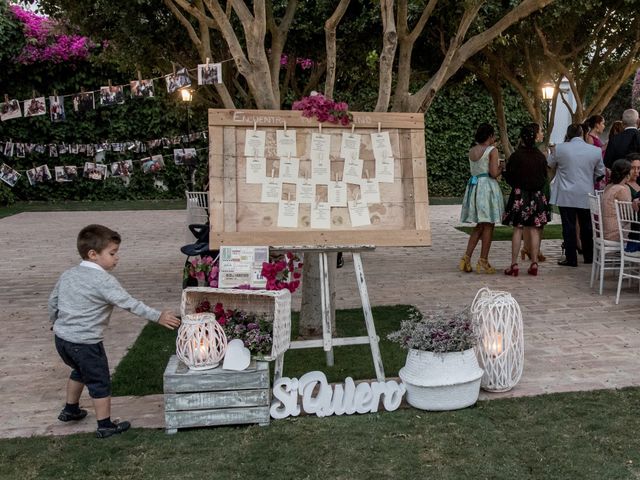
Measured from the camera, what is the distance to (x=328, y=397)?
3.87 metres

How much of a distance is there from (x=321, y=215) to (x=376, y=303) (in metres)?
2.61

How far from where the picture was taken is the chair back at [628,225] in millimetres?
6242

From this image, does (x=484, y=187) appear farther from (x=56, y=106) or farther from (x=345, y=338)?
(x=56, y=106)

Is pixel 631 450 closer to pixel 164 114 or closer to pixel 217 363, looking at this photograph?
pixel 217 363

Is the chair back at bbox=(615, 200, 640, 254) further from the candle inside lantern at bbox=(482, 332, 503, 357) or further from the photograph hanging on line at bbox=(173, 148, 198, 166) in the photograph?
the photograph hanging on line at bbox=(173, 148, 198, 166)

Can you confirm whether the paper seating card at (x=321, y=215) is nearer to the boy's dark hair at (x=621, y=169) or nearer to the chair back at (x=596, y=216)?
the chair back at (x=596, y=216)

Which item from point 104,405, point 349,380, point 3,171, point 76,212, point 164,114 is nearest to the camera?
point 104,405

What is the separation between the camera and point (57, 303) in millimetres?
3615

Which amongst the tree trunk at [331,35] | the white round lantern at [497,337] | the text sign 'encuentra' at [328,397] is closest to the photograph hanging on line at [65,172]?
the tree trunk at [331,35]

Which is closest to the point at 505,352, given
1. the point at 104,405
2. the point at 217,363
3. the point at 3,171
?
the point at 217,363

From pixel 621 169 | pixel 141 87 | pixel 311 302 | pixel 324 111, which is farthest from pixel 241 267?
pixel 141 87

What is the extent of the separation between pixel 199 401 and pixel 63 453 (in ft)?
2.40

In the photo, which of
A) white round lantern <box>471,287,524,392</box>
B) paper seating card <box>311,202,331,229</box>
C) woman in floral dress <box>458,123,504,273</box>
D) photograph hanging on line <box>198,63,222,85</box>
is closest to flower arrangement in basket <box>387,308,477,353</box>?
white round lantern <box>471,287,524,392</box>

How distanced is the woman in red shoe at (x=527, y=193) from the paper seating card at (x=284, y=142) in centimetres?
414
